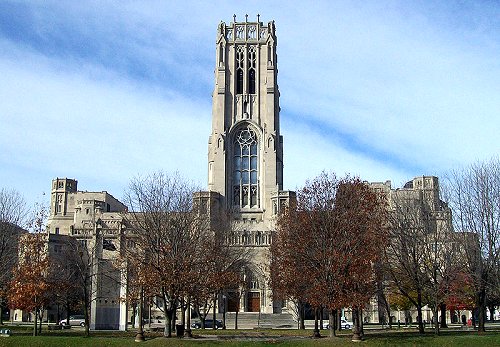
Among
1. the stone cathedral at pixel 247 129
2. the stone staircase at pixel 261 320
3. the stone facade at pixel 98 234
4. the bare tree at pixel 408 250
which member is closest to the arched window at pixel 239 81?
the stone cathedral at pixel 247 129

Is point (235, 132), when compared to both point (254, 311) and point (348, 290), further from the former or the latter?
point (348, 290)

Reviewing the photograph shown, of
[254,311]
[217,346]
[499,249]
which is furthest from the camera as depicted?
[254,311]

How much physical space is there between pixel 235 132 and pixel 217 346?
77044 millimetres

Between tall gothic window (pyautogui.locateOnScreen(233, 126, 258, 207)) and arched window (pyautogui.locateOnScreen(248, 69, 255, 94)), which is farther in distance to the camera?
arched window (pyautogui.locateOnScreen(248, 69, 255, 94))

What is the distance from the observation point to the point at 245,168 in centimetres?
11350

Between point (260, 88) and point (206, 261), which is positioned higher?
point (260, 88)

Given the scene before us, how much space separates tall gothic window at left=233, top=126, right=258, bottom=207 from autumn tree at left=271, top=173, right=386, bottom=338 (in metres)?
61.0

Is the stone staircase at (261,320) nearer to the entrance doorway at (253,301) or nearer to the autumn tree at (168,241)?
the entrance doorway at (253,301)

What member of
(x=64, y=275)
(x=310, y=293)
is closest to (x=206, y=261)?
(x=310, y=293)

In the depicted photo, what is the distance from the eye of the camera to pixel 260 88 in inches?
4555

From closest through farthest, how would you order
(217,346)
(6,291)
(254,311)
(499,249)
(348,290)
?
(217,346) < (348,290) < (499,249) < (6,291) < (254,311)

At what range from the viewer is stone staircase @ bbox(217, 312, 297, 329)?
3180 inches

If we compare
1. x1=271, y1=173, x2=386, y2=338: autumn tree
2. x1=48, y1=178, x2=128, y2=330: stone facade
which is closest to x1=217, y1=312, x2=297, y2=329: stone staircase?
x1=48, y1=178, x2=128, y2=330: stone facade

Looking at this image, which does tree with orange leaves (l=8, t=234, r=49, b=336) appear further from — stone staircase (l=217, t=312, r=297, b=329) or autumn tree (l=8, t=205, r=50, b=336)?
stone staircase (l=217, t=312, r=297, b=329)
